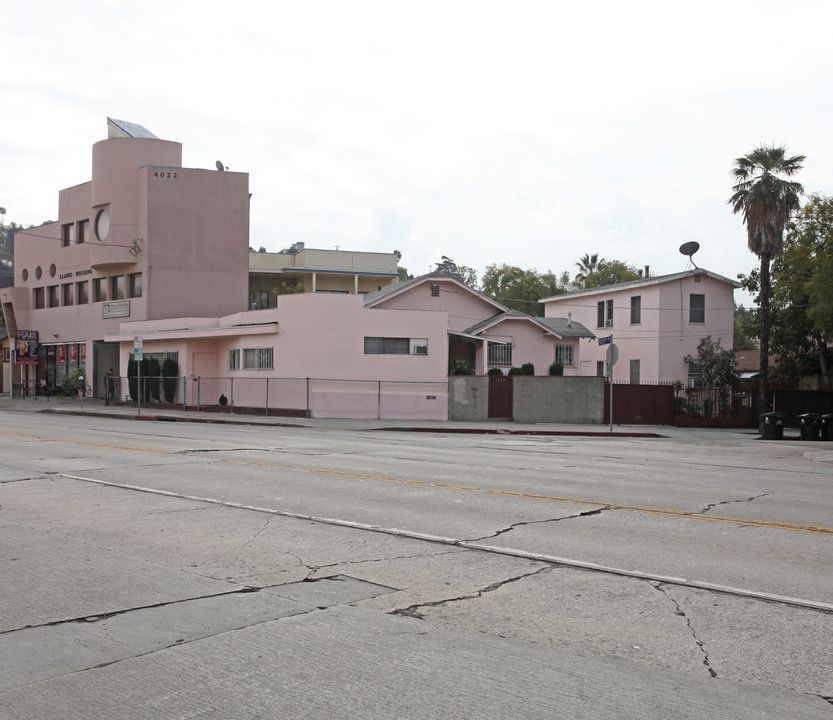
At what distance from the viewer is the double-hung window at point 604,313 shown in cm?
4808

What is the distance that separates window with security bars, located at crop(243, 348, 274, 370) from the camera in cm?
3475

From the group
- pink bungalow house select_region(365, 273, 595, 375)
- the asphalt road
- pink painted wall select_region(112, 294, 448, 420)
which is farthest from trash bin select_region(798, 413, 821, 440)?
pink bungalow house select_region(365, 273, 595, 375)

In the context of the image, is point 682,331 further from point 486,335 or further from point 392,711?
point 392,711

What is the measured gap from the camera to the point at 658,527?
9.36 metres

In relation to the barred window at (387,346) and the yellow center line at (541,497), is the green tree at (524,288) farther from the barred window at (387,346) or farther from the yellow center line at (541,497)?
the yellow center line at (541,497)

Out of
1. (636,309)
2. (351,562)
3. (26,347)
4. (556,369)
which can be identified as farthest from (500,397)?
(26,347)

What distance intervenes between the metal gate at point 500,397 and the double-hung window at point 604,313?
17419 millimetres

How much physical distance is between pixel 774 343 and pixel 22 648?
4134cm

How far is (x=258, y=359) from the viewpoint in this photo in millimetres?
35438

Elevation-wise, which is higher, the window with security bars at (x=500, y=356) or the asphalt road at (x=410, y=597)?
the window with security bars at (x=500, y=356)

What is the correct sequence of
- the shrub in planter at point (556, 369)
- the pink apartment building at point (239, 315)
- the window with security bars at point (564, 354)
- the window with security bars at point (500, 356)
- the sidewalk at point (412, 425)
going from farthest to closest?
the window with security bars at point (564, 354) → the window with security bars at point (500, 356) → the shrub in planter at point (556, 369) → the pink apartment building at point (239, 315) → the sidewalk at point (412, 425)

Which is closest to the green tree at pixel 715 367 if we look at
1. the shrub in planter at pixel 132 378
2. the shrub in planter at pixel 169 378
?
the shrub in planter at pixel 169 378

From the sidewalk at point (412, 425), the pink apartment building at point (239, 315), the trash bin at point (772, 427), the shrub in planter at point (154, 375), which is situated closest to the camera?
the sidewalk at point (412, 425)

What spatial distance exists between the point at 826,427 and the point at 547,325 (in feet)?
62.4
